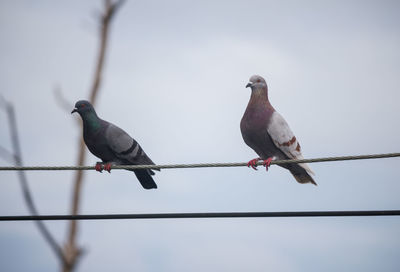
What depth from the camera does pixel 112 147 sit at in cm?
656

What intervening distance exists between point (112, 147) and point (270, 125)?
1906mm

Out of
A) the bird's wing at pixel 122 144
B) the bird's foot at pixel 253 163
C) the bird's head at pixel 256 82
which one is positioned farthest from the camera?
the bird's head at pixel 256 82

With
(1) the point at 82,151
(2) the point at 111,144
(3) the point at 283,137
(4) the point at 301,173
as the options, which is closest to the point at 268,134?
(3) the point at 283,137

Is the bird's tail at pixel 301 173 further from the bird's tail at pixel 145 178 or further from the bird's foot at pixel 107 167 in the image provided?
the bird's foot at pixel 107 167

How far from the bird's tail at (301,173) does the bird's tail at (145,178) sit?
1.68 meters

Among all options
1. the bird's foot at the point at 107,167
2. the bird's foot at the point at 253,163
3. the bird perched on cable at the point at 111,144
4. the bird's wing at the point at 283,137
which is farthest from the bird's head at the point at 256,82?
the bird's foot at the point at 107,167

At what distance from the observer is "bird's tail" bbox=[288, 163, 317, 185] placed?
6.40 metres

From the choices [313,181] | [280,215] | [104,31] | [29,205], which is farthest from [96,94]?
[280,215]

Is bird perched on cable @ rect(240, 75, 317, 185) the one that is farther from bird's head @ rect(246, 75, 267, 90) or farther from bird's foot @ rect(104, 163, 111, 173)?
bird's foot @ rect(104, 163, 111, 173)

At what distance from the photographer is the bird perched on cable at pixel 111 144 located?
6.55 metres

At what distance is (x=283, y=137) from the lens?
639 centimetres

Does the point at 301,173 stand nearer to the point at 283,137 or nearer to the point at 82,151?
the point at 283,137

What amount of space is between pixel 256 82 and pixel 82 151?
3075 mm

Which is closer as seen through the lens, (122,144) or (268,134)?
(268,134)
